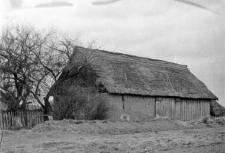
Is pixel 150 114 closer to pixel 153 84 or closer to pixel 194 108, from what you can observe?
pixel 153 84

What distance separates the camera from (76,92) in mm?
19031

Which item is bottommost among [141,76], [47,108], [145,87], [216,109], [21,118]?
[216,109]

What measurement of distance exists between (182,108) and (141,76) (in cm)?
452

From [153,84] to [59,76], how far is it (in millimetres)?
8354

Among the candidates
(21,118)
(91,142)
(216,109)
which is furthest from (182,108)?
(91,142)

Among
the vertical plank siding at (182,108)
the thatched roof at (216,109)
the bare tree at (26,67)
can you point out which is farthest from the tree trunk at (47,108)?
the thatched roof at (216,109)

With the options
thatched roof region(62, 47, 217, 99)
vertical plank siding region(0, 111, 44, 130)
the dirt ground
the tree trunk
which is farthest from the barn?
the dirt ground

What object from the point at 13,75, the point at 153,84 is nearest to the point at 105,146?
the point at 13,75

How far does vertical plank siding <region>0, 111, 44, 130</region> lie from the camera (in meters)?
17.5

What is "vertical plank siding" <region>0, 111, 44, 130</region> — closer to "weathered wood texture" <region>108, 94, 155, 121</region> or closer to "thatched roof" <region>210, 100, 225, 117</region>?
"weathered wood texture" <region>108, 94, 155, 121</region>

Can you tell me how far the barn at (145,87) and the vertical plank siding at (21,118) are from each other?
3.64 metres

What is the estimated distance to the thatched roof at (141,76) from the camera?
73.6 feet

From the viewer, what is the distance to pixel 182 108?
27.2 meters

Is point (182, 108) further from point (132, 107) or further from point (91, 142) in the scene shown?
point (91, 142)
